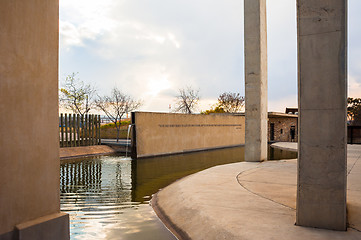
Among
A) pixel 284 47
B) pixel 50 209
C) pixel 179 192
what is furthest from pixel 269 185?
pixel 284 47

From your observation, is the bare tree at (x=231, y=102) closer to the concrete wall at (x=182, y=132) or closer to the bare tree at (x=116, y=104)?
the bare tree at (x=116, y=104)

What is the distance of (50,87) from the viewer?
3.39m

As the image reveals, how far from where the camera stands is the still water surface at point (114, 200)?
430cm

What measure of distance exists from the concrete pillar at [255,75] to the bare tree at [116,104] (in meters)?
20.8

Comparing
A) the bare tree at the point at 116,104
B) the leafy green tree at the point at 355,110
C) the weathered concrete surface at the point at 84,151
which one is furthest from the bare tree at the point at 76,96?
the leafy green tree at the point at 355,110

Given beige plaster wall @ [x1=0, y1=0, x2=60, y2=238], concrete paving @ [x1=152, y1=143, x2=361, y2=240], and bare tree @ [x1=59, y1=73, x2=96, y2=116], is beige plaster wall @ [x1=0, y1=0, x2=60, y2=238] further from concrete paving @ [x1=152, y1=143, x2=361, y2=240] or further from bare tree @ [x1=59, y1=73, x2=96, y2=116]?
bare tree @ [x1=59, y1=73, x2=96, y2=116]

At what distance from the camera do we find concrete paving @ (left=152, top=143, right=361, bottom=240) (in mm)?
3648

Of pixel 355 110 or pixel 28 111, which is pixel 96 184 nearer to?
pixel 28 111

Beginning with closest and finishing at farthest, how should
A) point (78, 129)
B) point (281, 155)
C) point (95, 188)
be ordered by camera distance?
point (95, 188) < point (281, 155) < point (78, 129)

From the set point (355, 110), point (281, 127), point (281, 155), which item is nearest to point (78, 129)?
point (281, 155)

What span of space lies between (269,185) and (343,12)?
4.21 meters

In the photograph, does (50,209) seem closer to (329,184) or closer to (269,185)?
(329,184)

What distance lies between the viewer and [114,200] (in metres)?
6.11

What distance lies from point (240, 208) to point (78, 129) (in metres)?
13.8
